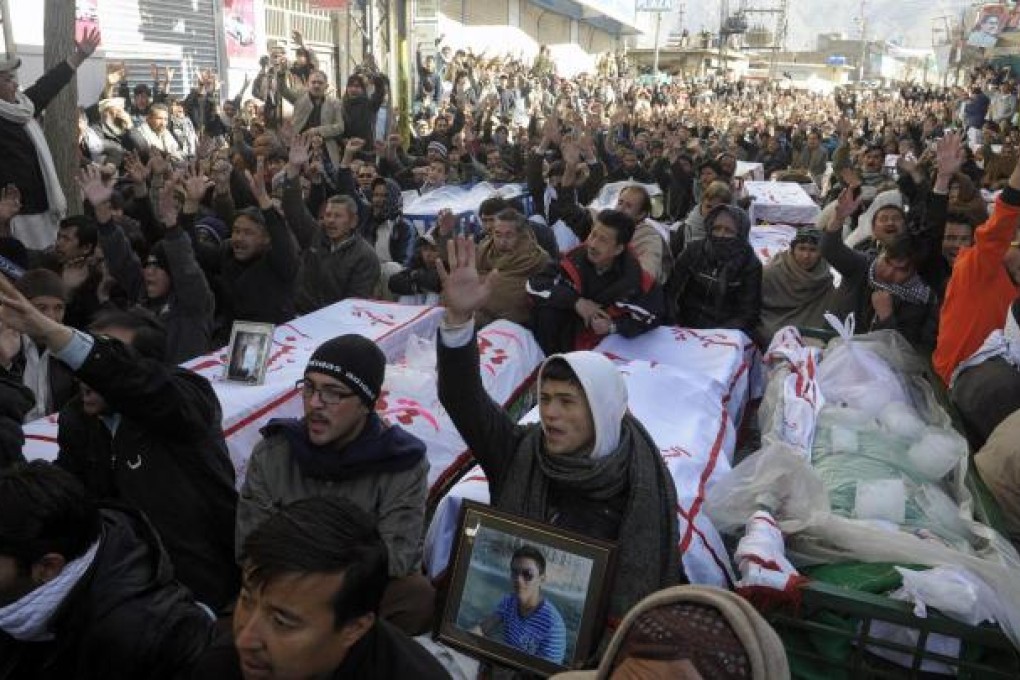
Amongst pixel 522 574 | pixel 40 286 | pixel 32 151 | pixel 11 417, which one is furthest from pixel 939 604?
pixel 32 151

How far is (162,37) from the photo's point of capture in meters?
16.8

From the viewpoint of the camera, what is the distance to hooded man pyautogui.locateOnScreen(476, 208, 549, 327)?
529 cm

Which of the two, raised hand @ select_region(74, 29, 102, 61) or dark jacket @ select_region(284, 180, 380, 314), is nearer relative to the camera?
dark jacket @ select_region(284, 180, 380, 314)

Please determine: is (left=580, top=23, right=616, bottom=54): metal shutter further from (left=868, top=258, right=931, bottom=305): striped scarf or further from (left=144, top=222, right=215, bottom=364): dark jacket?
(left=144, top=222, right=215, bottom=364): dark jacket

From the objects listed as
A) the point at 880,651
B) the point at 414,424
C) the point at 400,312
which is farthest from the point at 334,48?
the point at 880,651

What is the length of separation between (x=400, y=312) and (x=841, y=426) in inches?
103

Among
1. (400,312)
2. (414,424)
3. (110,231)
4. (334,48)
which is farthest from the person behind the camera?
(334,48)

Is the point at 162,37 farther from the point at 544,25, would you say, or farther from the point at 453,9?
the point at 544,25

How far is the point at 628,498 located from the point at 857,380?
2141mm

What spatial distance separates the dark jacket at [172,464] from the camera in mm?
2346

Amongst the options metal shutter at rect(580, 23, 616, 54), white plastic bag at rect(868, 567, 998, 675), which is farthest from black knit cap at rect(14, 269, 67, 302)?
metal shutter at rect(580, 23, 616, 54)

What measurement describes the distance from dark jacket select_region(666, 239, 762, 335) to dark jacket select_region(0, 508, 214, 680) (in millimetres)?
4054

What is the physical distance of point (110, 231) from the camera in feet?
14.9

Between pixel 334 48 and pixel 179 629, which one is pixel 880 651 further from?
pixel 334 48
